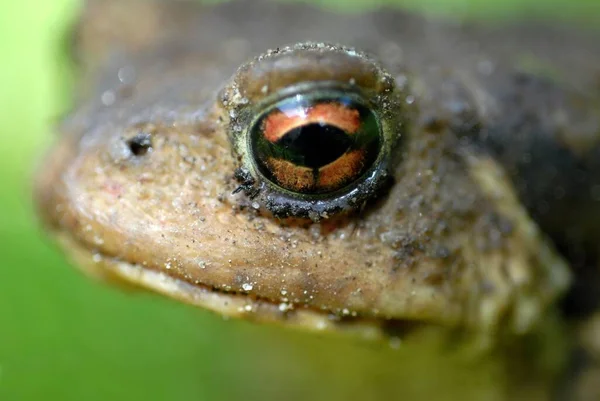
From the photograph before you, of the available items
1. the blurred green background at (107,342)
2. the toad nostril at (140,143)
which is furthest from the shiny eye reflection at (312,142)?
the blurred green background at (107,342)

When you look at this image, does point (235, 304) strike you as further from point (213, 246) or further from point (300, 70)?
point (300, 70)

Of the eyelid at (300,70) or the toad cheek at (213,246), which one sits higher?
the eyelid at (300,70)

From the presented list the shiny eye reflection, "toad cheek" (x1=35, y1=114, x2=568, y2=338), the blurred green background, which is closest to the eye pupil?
the shiny eye reflection

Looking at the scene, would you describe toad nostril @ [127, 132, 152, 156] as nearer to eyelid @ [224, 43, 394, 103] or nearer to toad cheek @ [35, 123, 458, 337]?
toad cheek @ [35, 123, 458, 337]

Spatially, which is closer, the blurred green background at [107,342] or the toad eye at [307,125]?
the toad eye at [307,125]

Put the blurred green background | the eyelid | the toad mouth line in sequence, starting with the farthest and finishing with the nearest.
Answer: the blurred green background
the toad mouth line
the eyelid

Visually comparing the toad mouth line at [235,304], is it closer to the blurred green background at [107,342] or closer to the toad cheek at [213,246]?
the toad cheek at [213,246]

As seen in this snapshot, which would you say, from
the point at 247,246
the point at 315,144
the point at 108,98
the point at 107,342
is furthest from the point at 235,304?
the point at 107,342
